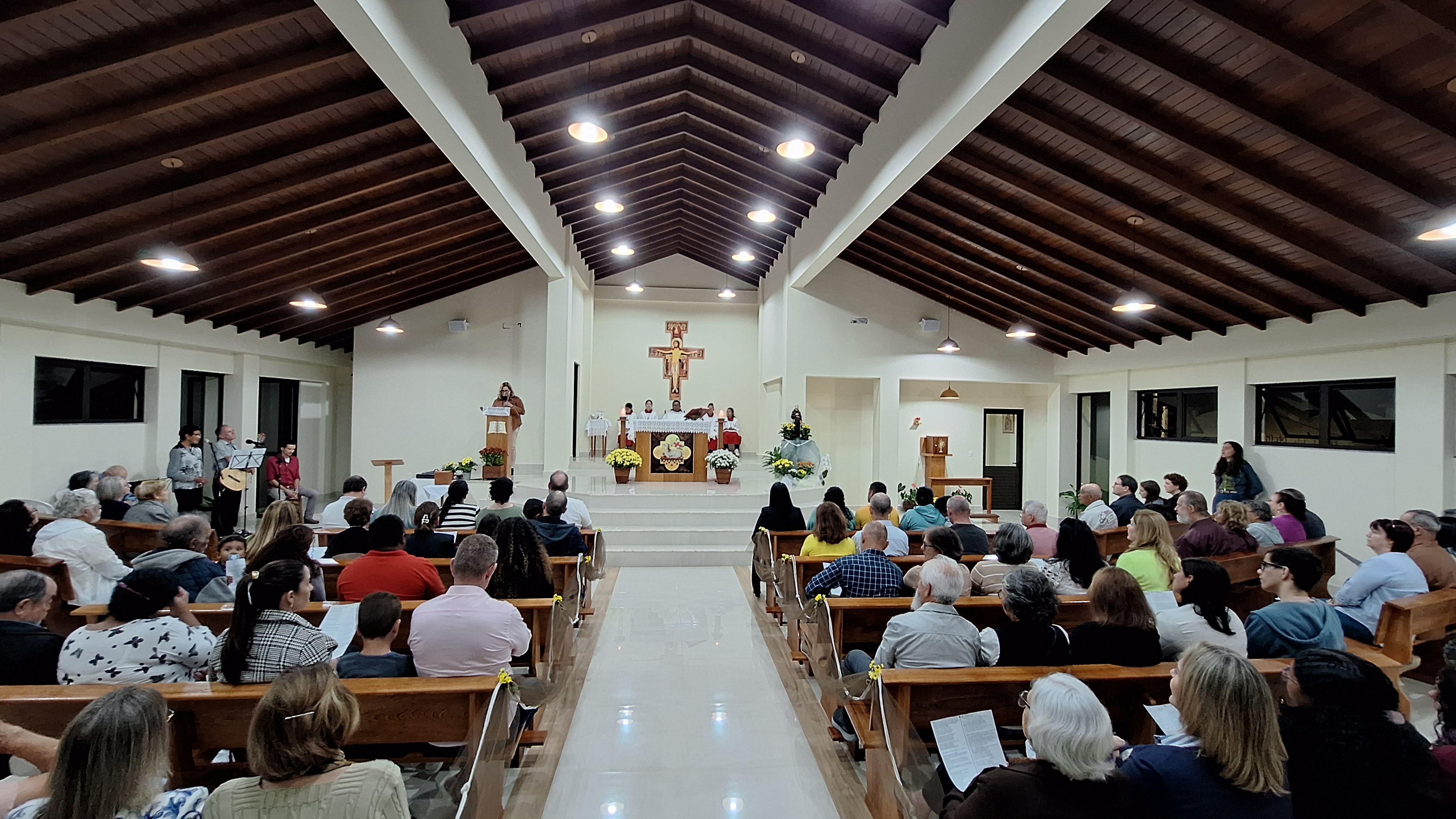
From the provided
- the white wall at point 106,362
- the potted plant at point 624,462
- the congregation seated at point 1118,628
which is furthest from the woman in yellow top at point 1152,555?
the white wall at point 106,362

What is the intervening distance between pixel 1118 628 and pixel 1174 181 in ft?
14.0

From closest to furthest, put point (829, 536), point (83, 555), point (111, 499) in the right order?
point (83, 555) < point (829, 536) < point (111, 499)

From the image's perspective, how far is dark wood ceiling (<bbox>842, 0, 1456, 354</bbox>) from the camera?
143 inches

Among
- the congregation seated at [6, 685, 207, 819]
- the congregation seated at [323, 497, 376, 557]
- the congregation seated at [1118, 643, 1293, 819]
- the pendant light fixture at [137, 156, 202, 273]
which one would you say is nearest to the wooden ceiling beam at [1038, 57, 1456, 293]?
the congregation seated at [1118, 643, 1293, 819]

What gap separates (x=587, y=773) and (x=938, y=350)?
917 centimetres

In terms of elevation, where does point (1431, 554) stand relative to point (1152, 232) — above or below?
below

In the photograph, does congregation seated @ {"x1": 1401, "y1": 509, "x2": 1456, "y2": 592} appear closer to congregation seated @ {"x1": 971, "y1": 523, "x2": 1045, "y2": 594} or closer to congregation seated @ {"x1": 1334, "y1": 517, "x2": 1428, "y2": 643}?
congregation seated @ {"x1": 1334, "y1": 517, "x2": 1428, "y2": 643}

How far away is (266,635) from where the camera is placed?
7.36ft

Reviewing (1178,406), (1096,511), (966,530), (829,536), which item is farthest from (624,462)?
(1178,406)

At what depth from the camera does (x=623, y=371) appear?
13414mm

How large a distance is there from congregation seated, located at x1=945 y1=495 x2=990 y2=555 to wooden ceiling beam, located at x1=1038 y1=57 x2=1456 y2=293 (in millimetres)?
2892

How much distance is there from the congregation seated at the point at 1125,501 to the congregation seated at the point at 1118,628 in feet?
12.6

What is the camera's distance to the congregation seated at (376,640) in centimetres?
245

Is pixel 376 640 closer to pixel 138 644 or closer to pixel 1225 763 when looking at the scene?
pixel 138 644
